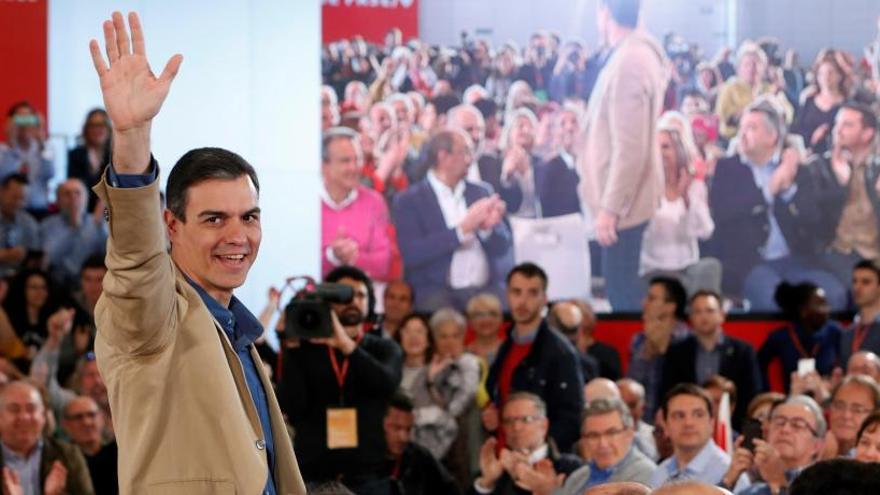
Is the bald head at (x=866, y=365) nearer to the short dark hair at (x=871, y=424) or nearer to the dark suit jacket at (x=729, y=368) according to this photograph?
the dark suit jacket at (x=729, y=368)

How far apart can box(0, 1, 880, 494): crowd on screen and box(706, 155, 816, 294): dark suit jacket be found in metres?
0.01

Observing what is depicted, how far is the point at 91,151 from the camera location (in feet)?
29.7

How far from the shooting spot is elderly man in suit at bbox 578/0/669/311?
31.5ft

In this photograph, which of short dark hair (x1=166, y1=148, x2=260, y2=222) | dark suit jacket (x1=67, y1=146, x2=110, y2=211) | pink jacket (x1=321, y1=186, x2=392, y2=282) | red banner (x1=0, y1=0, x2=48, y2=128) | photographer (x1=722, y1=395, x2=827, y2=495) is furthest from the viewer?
red banner (x1=0, y1=0, x2=48, y2=128)

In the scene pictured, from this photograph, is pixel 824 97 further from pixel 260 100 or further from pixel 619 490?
pixel 619 490

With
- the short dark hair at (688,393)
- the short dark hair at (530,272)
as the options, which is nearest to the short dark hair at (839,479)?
the short dark hair at (688,393)

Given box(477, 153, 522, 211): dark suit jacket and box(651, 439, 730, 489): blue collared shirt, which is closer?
box(651, 439, 730, 489): blue collared shirt

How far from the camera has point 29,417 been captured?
6.95 meters

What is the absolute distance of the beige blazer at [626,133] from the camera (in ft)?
31.5

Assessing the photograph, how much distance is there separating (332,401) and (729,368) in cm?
259

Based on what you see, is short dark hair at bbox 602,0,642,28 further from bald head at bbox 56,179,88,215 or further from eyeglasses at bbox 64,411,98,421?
eyeglasses at bbox 64,411,98,421

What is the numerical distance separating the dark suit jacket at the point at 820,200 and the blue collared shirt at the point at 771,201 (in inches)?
3.1

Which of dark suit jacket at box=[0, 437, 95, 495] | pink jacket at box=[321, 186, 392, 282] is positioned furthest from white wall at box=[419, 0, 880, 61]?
dark suit jacket at box=[0, 437, 95, 495]

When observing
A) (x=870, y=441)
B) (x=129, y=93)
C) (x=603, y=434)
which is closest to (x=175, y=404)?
(x=129, y=93)
